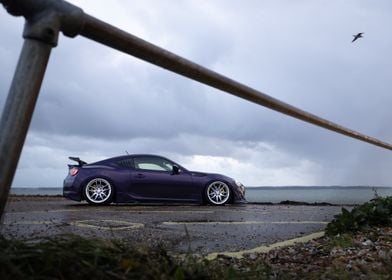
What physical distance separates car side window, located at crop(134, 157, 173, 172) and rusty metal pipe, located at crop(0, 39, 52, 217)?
38.5 ft

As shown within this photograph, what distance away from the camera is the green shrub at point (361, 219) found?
456 centimetres

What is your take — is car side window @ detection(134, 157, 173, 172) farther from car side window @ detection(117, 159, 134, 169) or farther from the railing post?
the railing post

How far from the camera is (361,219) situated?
4.66 meters

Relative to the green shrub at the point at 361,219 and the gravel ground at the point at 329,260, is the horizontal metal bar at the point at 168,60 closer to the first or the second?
the gravel ground at the point at 329,260

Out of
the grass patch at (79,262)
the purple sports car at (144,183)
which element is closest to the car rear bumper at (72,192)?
the purple sports car at (144,183)

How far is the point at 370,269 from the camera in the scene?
2.67 meters

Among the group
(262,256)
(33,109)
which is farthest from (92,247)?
(262,256)

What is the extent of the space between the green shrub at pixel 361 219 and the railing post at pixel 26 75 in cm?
355

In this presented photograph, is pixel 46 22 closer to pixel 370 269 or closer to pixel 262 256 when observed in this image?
pixel 370 269

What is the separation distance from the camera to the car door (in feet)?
42.2

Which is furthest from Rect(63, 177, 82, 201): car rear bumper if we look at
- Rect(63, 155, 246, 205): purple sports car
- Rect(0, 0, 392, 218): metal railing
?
Rect(0, 0, 392, 218): metal railing

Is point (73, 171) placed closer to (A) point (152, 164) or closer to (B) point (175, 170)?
(A) point (152, 164)

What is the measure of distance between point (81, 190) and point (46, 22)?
36.5 feet

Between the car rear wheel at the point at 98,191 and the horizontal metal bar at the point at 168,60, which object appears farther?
the car rear wheel at the point at 98,191
